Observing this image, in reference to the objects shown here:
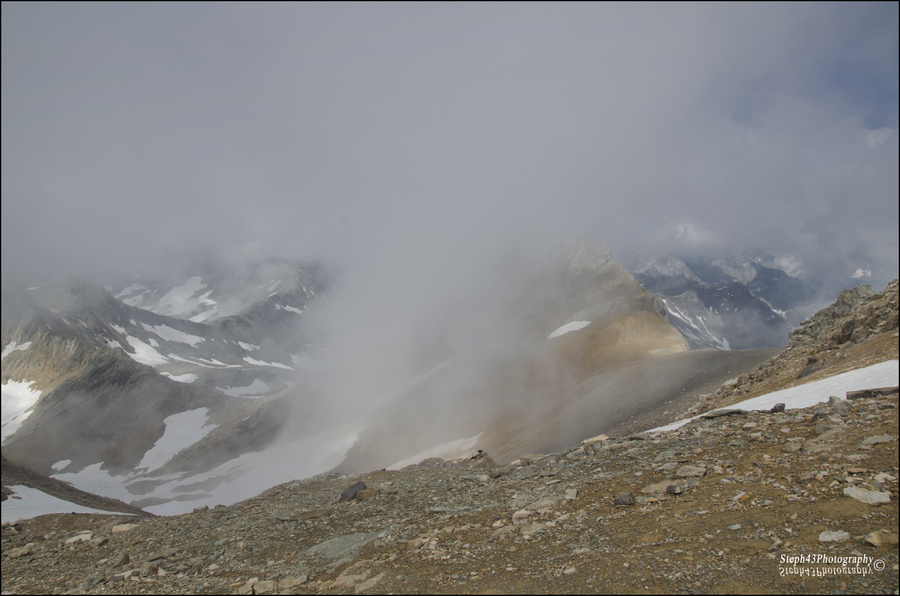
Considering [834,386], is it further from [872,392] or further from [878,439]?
[878,439]

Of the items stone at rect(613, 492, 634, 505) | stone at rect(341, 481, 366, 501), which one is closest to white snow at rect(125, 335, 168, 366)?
stone at rect(341, 481, 366, 501)

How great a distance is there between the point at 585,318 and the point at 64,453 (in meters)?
104

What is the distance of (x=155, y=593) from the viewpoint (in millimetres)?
8656

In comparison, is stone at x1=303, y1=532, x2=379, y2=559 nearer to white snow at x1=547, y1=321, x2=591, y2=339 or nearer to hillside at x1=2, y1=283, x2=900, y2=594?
hillside at x1=2, y1=283, x2=900, y2=594

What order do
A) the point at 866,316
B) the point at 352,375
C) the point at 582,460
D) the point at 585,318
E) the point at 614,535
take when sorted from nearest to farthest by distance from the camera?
the point at 614,535 < the point at 582,460 < the point at 866,316 < the point at 585,318 < the point at 352,375

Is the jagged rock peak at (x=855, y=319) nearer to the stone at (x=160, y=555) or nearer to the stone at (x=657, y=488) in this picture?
the stone at (x=657, y=488)

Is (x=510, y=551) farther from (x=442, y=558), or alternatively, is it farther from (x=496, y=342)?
(x=496, y=342)

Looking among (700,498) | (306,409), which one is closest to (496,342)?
(306,409)

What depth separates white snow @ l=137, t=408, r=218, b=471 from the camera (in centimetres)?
8881

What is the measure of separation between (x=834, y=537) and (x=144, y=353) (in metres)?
227

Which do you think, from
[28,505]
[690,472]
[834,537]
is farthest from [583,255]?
[28,505]

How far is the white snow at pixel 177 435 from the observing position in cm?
8881

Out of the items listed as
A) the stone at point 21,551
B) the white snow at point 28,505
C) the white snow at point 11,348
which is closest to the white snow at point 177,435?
the white snow at point 28,505

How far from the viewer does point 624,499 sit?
9508mm
